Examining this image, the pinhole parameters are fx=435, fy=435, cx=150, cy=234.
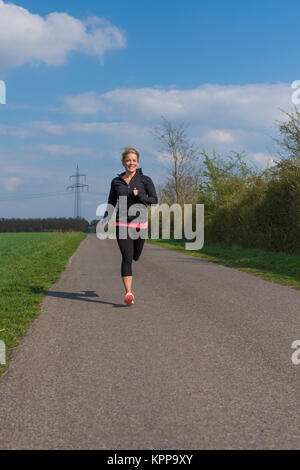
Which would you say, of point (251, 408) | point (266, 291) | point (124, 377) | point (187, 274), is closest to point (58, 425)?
point (124, 377)

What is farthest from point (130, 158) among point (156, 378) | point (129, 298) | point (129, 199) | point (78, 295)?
point (156, 378)

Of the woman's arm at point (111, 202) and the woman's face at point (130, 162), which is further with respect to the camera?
the woman's arm at point (111, 202)

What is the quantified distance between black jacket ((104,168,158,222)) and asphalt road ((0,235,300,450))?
1511mm

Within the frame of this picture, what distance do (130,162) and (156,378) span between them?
12.9ft

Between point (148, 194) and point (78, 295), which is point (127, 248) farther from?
point (78, 295)

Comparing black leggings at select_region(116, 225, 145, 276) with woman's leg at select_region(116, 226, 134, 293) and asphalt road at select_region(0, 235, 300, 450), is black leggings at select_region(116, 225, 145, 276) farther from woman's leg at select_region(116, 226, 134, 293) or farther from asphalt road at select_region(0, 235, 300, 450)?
asphalt road at select_region(0, 235, 300, 450)

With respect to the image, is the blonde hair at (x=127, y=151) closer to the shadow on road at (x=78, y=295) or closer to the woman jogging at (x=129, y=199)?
the woman jogging at (x=129, y=199)

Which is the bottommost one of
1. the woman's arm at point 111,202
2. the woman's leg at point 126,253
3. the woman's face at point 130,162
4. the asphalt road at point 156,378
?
the asphalt road at point 156,378

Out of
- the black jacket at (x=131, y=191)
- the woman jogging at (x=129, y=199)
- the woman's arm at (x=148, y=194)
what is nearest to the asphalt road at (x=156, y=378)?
the woman jogging at (x=129, y=199)

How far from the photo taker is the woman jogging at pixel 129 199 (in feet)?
22.5

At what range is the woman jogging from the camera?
6863 millimetres

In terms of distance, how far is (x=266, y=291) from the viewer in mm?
8617

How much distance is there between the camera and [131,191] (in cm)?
690
